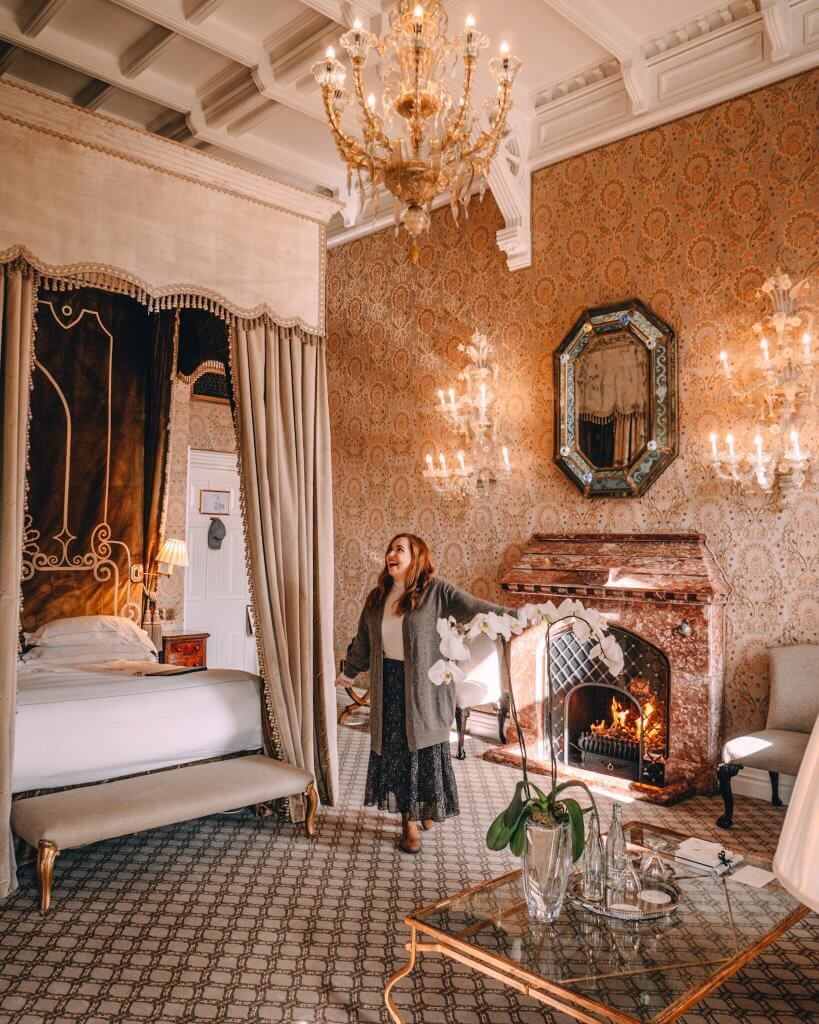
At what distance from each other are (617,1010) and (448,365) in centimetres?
542

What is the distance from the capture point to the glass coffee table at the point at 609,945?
1.95 metres

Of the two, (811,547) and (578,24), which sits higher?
(578,24)

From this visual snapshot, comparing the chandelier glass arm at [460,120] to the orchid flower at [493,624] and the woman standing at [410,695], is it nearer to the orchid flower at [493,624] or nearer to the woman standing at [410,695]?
the orchid flower at [493,624]

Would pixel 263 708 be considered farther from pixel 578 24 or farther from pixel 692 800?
pixel 578 24

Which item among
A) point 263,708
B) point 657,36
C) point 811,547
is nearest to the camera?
point 263,708

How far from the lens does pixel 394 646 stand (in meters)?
3.97

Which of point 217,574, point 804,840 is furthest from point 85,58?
point 804,840

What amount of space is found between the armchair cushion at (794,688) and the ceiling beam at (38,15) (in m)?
5.49

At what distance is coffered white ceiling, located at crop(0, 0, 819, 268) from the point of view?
4.80 meters

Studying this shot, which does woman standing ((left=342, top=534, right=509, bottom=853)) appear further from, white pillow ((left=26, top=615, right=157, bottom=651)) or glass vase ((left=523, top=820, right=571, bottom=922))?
white pillow ((left=26, top=615, right=157, bottom=651))

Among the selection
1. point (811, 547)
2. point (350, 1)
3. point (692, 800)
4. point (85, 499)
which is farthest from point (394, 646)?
point (350, 1)

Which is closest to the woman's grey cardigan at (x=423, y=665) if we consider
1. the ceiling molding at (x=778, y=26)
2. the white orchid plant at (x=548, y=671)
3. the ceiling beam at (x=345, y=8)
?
the white orchid plant at (x=548, y=671)

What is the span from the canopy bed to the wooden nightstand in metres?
0.68

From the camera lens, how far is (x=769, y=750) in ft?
14.0
